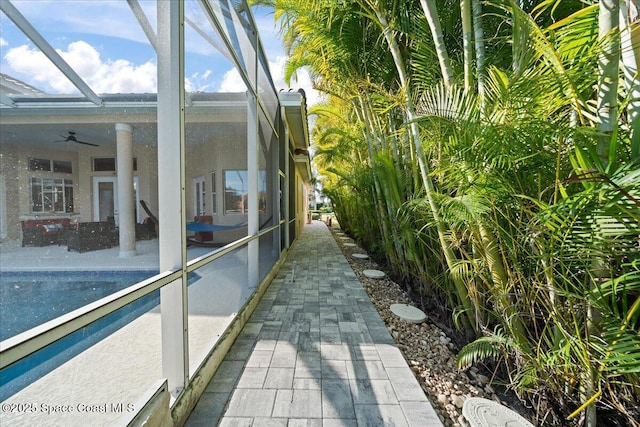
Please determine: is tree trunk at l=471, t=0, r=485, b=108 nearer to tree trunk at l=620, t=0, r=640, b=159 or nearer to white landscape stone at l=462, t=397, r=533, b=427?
tree trunk at l=620, t=0, r=640, b=159

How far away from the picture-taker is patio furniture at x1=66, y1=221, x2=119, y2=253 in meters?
4.45

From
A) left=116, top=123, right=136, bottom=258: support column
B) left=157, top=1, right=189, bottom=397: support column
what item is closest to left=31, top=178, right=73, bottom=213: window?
left=116, top=123, right=136, bottom=258: support column

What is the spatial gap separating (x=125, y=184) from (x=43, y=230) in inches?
84.3

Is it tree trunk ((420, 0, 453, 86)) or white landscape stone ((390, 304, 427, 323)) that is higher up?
tree trunk ((420, 0, 453, 86))

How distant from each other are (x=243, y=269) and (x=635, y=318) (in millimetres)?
3542

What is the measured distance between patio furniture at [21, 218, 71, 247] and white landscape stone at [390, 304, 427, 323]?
430 centimetres

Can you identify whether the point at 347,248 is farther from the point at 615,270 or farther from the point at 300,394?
the point at 615,270

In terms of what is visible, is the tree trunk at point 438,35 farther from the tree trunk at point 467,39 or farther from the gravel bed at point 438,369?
the gravel bed at point 438,369

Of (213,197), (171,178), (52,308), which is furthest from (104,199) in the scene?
(171,178)

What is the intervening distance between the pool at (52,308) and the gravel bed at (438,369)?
7.06 ft

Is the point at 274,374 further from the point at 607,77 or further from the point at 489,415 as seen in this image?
the point at 607,77

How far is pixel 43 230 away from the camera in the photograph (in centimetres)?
342

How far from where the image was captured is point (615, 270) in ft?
4.23

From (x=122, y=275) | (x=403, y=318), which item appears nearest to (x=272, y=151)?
(x=122, y=275)
